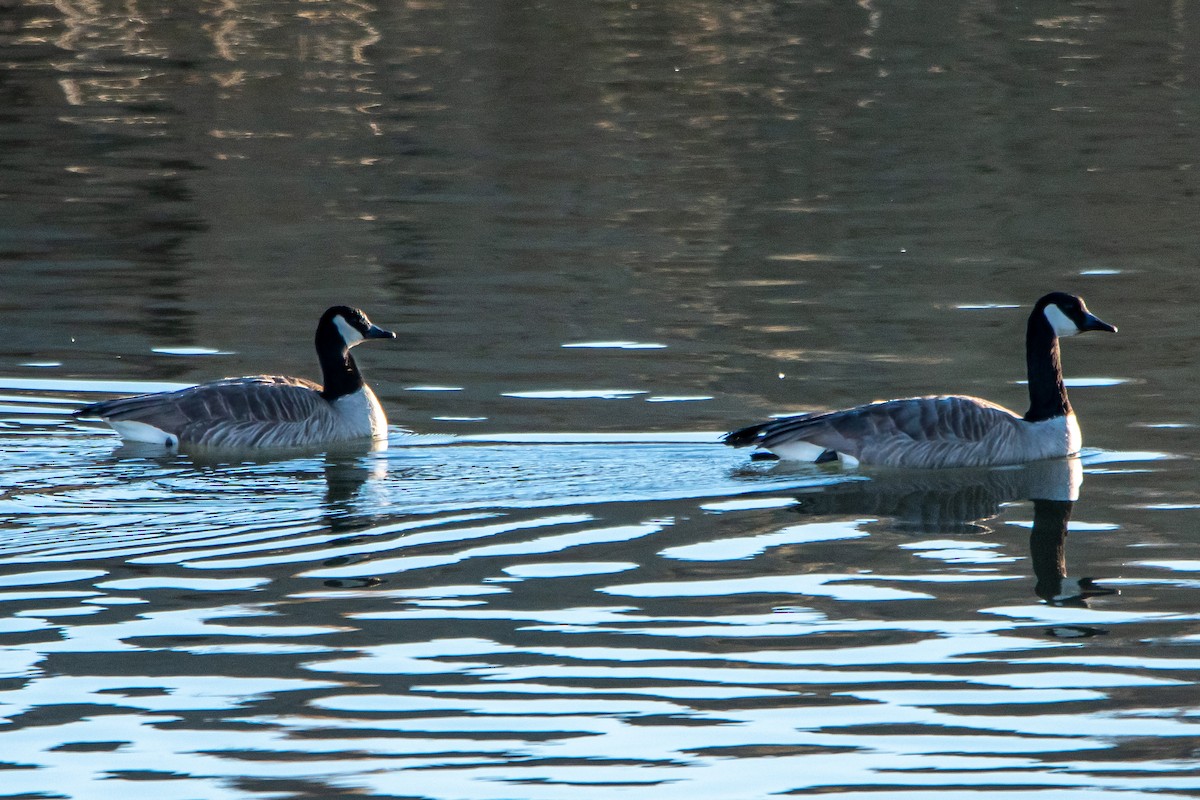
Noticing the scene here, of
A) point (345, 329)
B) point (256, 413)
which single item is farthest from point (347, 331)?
point (256, 413)

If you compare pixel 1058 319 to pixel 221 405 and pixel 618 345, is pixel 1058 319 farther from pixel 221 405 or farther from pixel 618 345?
pixel 221 405

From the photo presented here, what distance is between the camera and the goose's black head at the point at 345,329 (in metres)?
15.2

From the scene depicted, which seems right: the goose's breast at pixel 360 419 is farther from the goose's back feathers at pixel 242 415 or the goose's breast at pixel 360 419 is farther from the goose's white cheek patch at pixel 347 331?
the goose's white cheek patch at pixel 347 331

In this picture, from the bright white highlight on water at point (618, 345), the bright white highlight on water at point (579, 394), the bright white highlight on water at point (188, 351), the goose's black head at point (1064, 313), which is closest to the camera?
the goose's black head at point (1064, 313)

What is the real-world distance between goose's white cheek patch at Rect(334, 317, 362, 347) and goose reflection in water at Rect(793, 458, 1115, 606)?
4093mm

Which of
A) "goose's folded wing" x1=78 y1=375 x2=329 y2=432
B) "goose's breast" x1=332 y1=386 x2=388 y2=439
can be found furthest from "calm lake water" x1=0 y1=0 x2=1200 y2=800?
"goose's folded wing" x1=78 y1=375 x2=329 y2=432

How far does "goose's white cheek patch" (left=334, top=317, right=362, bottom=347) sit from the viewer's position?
1525 centimetres

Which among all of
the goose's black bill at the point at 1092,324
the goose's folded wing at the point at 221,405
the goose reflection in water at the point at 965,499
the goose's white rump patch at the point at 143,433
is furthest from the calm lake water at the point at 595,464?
the goose's black bill at the point at 1092,324

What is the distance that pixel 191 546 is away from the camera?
11.3m

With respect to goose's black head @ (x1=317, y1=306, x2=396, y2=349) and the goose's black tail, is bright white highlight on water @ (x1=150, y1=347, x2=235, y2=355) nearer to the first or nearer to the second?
goose's black head @ (x1=317, y1=306, x2=396, y2=349)

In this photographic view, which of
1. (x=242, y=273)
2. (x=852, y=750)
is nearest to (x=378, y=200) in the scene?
(x=242, y=273)

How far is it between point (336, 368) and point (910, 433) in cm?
447

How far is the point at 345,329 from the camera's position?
15.3 meters

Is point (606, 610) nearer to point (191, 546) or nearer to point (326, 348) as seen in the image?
point (191, 546)
